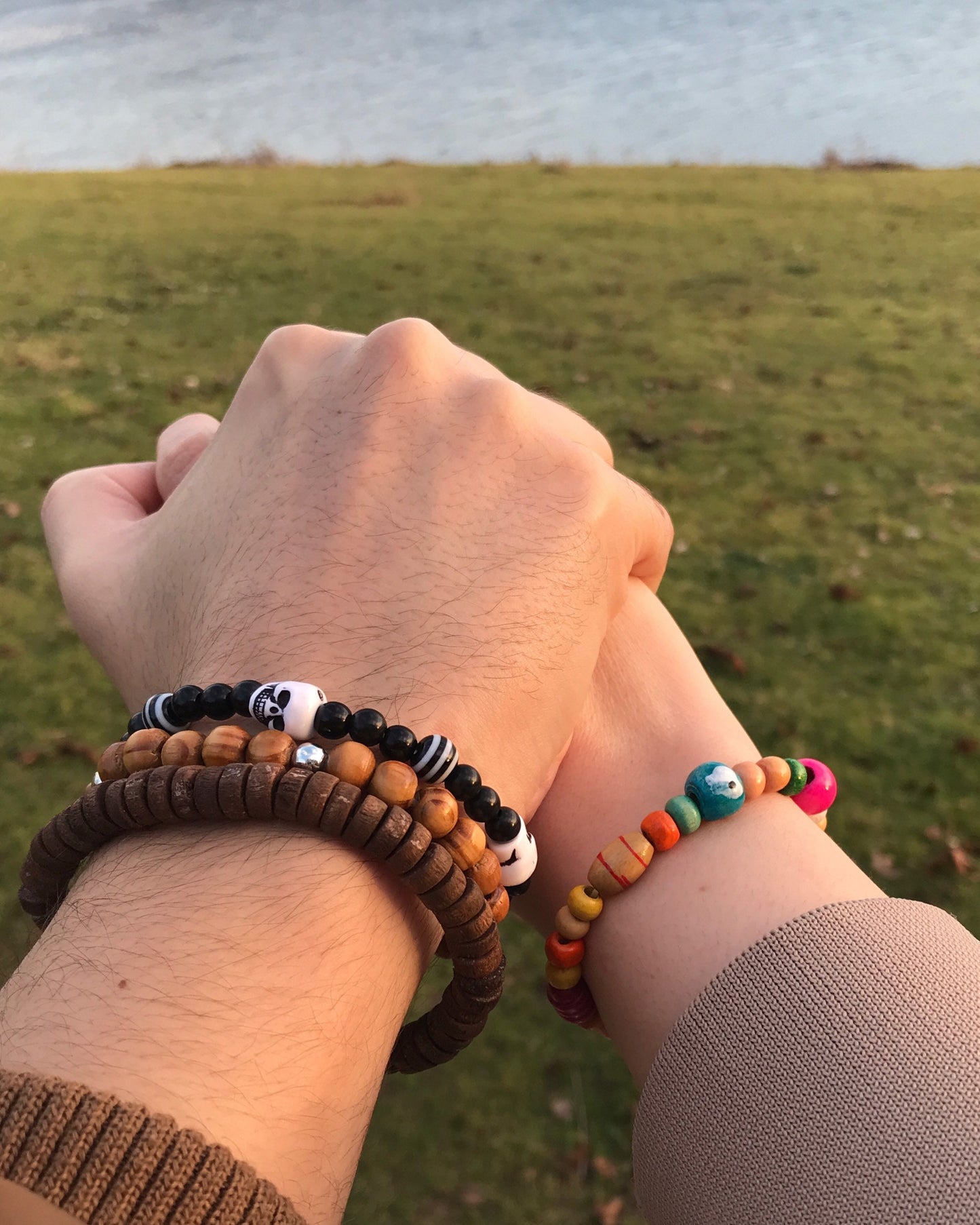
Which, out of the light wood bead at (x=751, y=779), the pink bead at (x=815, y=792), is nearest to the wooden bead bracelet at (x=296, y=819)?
the light wood bead at (x=751, y=779)

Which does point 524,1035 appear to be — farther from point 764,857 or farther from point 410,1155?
point 764,857

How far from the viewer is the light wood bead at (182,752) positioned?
3.12 feet

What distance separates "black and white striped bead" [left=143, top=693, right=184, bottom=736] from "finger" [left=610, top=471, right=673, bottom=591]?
2.12 feet

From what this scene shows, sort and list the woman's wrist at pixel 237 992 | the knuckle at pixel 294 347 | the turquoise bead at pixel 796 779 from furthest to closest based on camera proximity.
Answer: the knuckle at pixel 294 347
the turquoise bead at pixel 796 779
the woman's wrist at pixel 237 992

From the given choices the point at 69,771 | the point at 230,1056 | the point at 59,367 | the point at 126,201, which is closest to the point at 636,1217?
the point at 230,1056

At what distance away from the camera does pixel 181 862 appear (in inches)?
35.1

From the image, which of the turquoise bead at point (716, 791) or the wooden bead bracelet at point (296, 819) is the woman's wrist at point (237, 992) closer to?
the wooden bead bracelet at point (296, 819)

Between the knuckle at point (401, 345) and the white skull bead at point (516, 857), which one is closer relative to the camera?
the white skull bead at point (516, 857)

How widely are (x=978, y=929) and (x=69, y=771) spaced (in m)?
2.26

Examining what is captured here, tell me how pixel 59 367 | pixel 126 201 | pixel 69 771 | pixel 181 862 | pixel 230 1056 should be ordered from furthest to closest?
1. pixel 126 201
2. pixel 59 367
3. pixel 69 771
4. pixel 181 862
5. pixel 230 1056

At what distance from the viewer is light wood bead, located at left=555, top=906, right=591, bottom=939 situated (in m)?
1.16

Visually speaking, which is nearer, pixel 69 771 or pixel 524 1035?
pixel 524 1035

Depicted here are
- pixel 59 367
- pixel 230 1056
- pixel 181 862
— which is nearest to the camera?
pixel 230 1056

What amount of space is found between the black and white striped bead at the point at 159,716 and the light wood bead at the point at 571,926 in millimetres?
541
